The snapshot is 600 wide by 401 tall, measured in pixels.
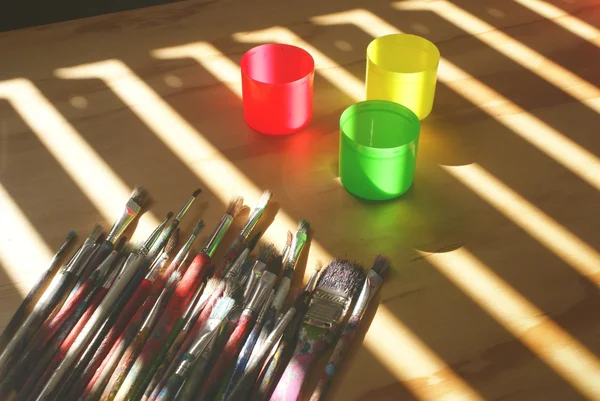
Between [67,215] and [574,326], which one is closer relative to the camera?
[574,326]

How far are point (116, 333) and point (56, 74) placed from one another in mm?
529

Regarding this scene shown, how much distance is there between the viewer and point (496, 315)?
31.5 inches

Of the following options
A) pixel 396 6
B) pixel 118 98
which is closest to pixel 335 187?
pixel 118 98

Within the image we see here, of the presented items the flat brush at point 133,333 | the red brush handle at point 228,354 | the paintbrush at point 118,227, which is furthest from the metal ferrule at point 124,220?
the red brush handle at point 228,354

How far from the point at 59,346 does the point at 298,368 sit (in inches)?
9.8

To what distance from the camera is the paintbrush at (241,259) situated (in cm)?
81

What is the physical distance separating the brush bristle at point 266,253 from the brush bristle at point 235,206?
65 millimetres

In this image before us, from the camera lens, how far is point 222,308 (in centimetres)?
77

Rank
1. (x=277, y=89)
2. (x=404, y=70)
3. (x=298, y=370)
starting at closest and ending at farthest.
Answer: (x=298, y=370) → (x=277, y=89) → (x=404, y=70)

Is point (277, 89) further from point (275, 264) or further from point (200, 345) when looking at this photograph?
point (200, 345)

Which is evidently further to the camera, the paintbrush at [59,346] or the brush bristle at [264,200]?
the brush bristle at [264,200]

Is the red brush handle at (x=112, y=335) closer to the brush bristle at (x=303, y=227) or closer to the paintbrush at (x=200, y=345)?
the paintbrush at (x=200, y=345)

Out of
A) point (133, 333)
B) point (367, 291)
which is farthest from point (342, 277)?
point (133, 333)

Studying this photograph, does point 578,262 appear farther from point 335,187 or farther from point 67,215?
point 67,215
